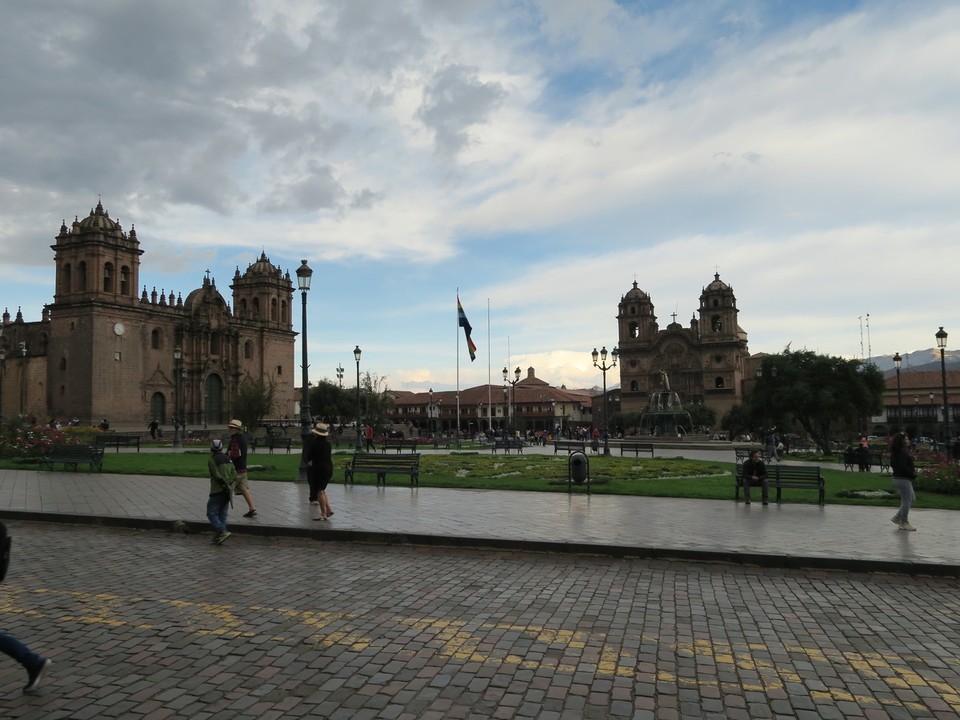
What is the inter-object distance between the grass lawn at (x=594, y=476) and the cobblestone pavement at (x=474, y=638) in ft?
23.2

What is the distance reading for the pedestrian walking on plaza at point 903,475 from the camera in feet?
35.0

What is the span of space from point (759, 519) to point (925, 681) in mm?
7211

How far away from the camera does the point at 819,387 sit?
1623 inches

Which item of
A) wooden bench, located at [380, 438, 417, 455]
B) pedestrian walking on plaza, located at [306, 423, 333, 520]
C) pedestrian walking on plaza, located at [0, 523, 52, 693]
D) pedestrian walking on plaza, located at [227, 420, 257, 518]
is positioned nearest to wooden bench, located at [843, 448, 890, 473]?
wooden bench, located at [380, 438, 417, 455]

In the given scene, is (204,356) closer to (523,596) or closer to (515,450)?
(515,450)

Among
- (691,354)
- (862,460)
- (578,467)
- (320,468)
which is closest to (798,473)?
(578,467)

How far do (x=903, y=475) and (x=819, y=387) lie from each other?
109 feet

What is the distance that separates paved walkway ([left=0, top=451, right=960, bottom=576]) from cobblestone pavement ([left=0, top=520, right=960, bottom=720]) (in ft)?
1.23

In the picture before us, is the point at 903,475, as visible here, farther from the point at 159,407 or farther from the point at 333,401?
the point at 333,401

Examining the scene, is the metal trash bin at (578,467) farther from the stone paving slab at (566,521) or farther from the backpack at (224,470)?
the backpack at (224,470)

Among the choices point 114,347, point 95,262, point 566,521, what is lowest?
point 566,521

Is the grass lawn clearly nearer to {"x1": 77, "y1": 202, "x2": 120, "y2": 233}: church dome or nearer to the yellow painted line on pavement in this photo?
the yellow painted line on pavement

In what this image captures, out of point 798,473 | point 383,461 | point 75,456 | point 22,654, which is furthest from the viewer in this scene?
point 75,456

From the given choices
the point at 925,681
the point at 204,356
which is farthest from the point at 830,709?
the point at 204,356
